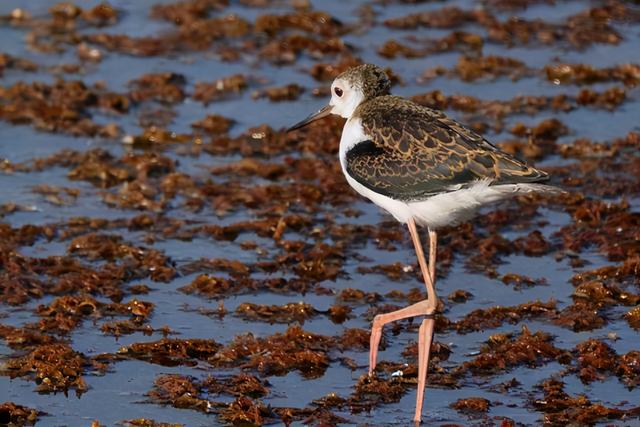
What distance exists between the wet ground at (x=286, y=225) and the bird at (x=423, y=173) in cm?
43

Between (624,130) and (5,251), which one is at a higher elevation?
(624,130)

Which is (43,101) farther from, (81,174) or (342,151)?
(342,151)

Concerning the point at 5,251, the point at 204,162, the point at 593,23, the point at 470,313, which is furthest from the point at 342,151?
the point at 593,23

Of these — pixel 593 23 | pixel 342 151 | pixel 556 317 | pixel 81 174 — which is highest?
pixel 593 23

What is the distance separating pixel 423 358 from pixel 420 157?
1.26 m

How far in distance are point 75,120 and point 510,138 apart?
164 inches

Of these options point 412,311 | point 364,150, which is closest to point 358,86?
point 364,150

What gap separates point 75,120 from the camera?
43.6ft

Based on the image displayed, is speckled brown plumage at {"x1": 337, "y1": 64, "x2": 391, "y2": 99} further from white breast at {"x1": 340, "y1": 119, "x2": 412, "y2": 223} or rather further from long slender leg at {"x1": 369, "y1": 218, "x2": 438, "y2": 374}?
long slender leg at {"x1": 369, "y1": 218, "x2": 438, "y2": 374}

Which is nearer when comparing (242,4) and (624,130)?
(624,130)

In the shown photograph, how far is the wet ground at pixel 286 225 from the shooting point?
8.41 metres

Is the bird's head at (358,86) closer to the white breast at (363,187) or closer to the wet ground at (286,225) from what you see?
the white breast at (363,187)

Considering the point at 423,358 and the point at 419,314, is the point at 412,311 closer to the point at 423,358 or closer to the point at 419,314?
the point at 419,314

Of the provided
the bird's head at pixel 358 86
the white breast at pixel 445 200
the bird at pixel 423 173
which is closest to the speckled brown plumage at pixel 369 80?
the bird's head at pixel 358 86
